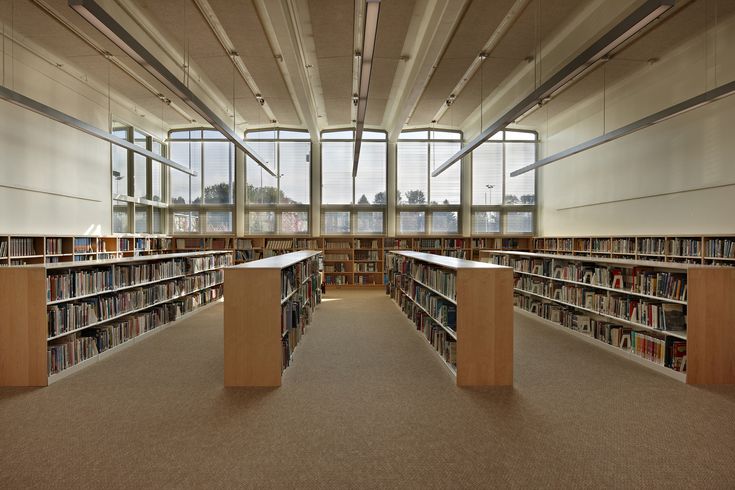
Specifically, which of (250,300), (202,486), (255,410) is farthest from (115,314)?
(202,486)

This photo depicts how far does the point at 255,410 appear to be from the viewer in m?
3.44

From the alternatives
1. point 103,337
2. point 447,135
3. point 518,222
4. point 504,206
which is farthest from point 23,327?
point 518,222

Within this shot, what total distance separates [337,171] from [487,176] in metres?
4.83

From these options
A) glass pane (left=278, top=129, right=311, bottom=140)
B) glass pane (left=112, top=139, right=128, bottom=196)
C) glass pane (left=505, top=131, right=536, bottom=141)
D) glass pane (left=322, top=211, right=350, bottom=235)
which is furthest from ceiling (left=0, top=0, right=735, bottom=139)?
glass pane (left=322, top=211, right=350, bottom=235)

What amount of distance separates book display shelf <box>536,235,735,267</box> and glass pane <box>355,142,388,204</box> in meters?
5.47

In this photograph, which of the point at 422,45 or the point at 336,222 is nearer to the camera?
the point at 422,45

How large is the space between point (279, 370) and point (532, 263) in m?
5.73

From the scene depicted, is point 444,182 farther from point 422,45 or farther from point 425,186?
point 422,45

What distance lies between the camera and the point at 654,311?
15.2ft

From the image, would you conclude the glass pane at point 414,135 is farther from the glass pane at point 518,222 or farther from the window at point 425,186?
the glass pane at point 518,222

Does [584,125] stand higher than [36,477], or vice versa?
[584,125]

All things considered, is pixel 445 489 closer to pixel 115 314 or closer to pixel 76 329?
pixel 76 329

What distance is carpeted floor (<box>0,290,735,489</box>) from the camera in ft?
8.18

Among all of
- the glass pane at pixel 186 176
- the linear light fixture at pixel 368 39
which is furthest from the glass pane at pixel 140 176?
the linear light fixture at pixel 368 39
